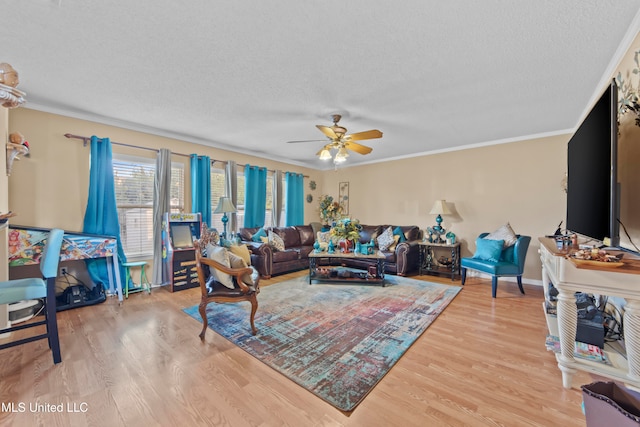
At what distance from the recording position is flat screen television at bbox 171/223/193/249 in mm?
4137

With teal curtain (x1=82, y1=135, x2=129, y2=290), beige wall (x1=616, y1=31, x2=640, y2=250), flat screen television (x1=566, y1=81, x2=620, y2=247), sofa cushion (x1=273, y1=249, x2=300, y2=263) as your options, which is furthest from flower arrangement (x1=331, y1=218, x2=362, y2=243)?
teal curtain (x1=82, y1=135, x2=129, y2=290)

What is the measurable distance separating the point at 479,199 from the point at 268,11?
188 inches

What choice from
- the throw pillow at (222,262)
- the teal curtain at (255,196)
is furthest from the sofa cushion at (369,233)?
the throw pillow at (222,262)

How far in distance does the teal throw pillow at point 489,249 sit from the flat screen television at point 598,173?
5.78 feet

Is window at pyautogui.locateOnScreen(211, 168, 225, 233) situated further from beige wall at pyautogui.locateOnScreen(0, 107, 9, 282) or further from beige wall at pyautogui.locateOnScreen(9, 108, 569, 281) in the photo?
beige wall at pyautogui.locateOnScreen(0, 107, 9, 282)

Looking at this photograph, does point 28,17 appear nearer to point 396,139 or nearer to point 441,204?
point 396,139

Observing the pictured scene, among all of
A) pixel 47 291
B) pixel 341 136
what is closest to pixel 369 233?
pixel 341 136

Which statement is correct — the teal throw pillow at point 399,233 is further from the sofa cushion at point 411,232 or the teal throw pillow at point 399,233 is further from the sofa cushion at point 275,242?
the sofa cushion at point 275,242

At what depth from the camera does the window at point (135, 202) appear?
13.1 ft

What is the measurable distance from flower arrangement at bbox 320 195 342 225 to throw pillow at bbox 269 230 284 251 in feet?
5.55

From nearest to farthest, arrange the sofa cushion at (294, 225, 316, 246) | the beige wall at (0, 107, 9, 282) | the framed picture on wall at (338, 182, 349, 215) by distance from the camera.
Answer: the beige wall at (0, 107, 9, 282), the sofa cushion at (294, 225, 316, 246), the framed picture on wall at (338, 182, 349, 215)

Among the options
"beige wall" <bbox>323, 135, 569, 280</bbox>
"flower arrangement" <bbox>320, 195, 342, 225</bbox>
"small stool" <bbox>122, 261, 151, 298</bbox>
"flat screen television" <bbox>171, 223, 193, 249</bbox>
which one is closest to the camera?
"small stool" <bbox>122, 261, 151, 298</bbox>

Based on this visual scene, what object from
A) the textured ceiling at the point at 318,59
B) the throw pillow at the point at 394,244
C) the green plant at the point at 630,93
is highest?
the textured ceiling at the point at 318,59

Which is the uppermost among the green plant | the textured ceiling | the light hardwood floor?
the textured ceiling
